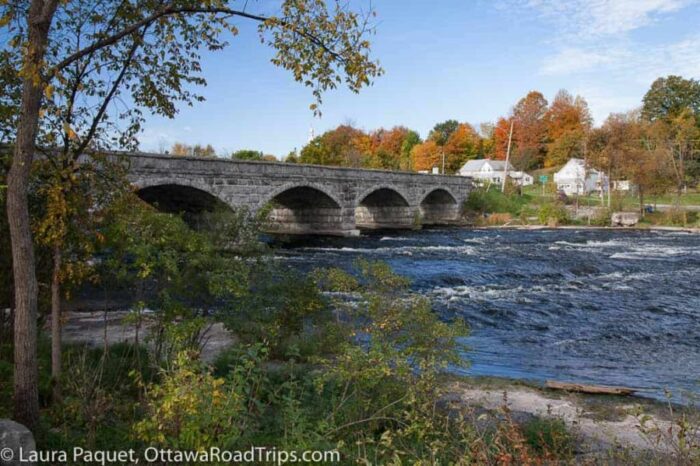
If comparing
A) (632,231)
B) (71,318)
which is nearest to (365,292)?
(71,318)

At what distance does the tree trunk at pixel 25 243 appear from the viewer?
17.3 feet

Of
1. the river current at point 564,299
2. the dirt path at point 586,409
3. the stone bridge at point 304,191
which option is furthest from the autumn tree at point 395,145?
the dirt path at point 586,409

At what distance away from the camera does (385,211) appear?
51156 millimetres

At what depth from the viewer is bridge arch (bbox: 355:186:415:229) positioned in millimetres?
48719

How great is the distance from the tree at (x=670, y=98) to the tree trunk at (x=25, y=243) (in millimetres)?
94590

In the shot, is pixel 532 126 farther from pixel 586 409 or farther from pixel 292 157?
pixel 586 409

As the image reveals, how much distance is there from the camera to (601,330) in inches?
553

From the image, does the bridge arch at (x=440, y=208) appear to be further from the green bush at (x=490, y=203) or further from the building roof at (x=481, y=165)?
the building roof at (x=481, y=165)

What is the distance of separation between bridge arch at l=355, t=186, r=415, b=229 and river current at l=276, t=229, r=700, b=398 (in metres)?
12.1

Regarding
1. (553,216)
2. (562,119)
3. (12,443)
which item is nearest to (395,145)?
(562,119)

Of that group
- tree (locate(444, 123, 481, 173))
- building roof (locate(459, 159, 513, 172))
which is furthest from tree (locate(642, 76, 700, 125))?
tree (locate(444, 123, 481, 173))

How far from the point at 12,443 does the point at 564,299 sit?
16689mm

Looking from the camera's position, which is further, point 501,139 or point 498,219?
point 501,139

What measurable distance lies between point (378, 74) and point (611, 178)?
54837mm
